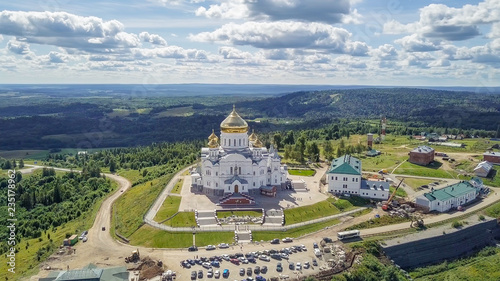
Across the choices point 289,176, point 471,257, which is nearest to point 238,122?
point 289,176

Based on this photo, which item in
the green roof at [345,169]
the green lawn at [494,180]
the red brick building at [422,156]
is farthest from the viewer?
the red brick building at [422,156]

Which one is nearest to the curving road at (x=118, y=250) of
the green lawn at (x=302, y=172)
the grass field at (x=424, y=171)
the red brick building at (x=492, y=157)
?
the green lawn at (x=302, y=172)

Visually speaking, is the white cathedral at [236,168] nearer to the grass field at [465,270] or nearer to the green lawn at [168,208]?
the green lawn at [168,208]

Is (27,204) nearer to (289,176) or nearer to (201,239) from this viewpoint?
(201,239)

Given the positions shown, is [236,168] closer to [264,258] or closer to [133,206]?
[133,206]

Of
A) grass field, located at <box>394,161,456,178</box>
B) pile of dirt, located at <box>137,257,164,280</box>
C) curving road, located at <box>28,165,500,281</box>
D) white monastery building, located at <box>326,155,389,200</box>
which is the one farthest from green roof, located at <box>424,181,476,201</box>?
pile of dirt, located at <box>137,257,164,280</box>

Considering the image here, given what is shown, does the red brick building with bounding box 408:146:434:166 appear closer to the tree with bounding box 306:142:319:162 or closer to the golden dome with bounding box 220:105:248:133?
the tree with bounding box 306:142:319:162

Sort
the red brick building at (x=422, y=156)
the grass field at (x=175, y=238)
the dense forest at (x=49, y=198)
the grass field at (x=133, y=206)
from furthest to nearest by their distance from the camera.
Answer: the red brick building at (x=422, y=156) → the dense forest at (x=49, y=198) → the grass field at (x=133, y=206) → the grass field at (x=175, y=238)
